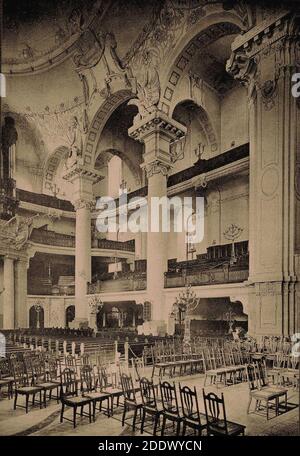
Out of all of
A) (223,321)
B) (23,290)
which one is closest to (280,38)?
(223,321)

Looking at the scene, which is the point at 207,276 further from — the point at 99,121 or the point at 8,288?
the point at 8,288

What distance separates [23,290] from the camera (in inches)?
909

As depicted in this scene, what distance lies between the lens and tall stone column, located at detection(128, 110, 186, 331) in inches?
682

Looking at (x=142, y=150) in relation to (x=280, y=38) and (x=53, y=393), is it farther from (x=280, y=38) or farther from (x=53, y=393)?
(x=53, y=393)

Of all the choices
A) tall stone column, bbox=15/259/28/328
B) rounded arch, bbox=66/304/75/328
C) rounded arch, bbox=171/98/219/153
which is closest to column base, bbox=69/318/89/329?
tall stone column, bbox=15/259/28/328

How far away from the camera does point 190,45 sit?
1667 cm

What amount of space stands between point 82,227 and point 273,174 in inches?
548

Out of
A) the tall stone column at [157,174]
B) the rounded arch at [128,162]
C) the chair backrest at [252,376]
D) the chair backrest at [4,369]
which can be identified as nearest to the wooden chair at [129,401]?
the chair backrest at [252,376]

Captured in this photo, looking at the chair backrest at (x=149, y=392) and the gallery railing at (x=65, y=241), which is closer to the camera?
the chair backrest at (x=149, y=392)

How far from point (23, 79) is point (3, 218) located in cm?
748

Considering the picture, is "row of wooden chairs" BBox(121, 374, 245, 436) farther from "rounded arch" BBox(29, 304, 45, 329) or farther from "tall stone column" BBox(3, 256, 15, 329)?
"rounded arch" BBox(29, 304, 45, 329)

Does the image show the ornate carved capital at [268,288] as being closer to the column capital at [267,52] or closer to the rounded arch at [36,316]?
the column capital at [267,52]

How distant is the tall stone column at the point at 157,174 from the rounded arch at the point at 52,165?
33.1ft

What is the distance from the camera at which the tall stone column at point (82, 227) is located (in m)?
23.0
